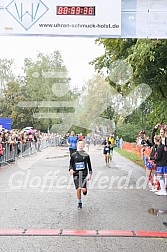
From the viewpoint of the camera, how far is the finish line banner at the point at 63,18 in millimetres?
8391

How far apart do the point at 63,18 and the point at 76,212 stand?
411 cm

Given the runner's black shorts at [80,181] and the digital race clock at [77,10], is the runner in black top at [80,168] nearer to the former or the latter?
the runner's black shorts at [80,181]

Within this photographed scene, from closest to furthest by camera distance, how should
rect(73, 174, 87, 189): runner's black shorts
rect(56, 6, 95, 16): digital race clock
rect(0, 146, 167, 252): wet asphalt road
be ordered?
rect(0, 146, 167, 252): wet asphalt road → rect(56, 6, 95, 16): digital race clock → rect(73, 174, 87, 189): runner's black shorts

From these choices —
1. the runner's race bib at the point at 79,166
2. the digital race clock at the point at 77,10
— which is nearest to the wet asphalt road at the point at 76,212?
the runner's race bib at the point at 79,166

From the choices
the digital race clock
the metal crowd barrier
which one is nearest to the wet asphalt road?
the digital race clock

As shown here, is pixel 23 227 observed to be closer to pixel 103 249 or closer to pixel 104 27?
pixel 103 249

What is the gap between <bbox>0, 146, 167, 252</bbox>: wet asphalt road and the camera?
599cm

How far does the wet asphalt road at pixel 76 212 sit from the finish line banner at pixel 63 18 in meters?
3.79

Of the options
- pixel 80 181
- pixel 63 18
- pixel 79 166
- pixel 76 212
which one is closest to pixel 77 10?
pixel 63 18

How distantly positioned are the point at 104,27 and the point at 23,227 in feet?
14.6

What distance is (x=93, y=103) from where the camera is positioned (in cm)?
5228

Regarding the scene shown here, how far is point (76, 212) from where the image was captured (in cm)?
823

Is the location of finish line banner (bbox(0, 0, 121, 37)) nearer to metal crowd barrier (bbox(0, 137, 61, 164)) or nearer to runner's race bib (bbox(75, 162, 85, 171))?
runner's race bib (bbox(75, 162, 85, 171))

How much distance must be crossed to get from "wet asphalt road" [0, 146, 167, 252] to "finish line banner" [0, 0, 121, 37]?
379 cm
